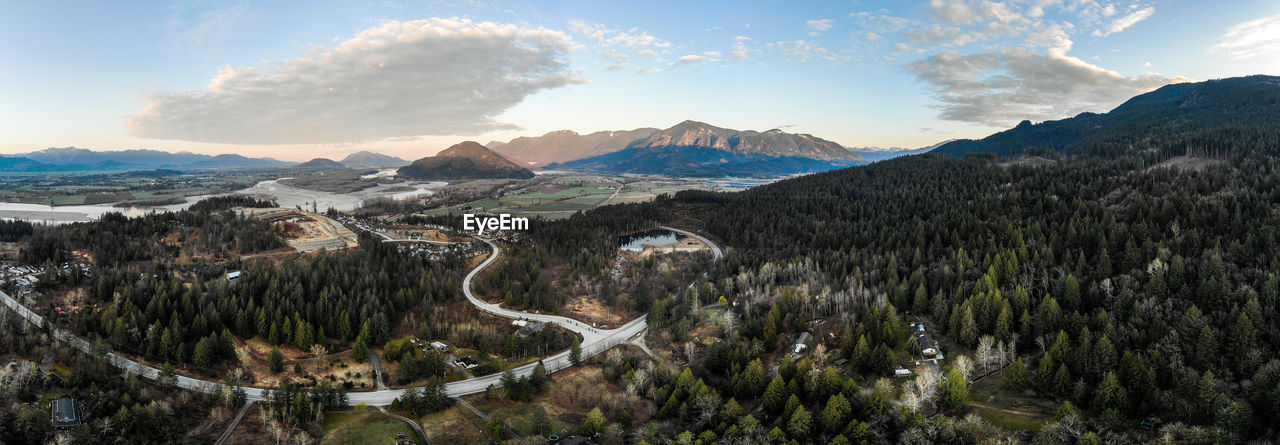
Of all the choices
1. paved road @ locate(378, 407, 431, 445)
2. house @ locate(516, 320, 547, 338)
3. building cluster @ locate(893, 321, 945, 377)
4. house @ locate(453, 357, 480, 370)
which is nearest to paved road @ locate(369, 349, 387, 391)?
paved road @ locate(378, 407, 431, 445)

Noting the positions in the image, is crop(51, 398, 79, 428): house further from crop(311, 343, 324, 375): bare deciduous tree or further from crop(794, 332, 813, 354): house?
crop(794, 332, 813, 354): house

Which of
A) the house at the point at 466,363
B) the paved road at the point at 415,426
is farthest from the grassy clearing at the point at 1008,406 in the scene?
the house at the point at 466,363

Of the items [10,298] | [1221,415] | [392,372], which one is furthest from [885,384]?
[10,298]

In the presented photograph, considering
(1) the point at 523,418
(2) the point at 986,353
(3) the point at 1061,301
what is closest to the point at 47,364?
(1) the point at 523,418

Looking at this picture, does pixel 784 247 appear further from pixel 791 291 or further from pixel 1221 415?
pixel 1221 415

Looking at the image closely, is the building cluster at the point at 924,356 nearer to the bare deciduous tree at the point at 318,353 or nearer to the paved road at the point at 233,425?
the paved road at the point at 233,425

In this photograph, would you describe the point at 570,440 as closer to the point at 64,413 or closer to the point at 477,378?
the point at 477,378

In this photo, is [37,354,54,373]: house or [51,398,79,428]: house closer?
[51,398,79,428]: house
